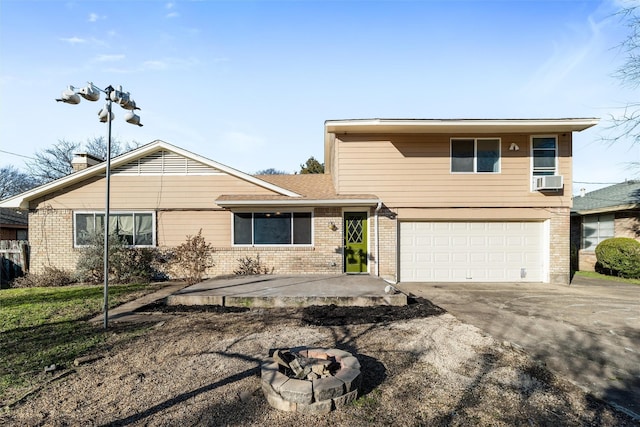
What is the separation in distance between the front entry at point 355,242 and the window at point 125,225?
6.21 metres

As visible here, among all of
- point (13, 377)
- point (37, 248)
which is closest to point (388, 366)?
point (13, 377)

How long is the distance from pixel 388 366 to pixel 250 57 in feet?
30.5

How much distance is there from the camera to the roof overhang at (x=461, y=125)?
31.3 feet

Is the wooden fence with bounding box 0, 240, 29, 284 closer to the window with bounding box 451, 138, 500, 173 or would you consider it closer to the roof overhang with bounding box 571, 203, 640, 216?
the window with bounding box 451, 138, 500, 173

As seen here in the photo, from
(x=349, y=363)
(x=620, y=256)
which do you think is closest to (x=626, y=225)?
(x=620, y=256)

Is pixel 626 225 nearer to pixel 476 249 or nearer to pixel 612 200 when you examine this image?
pixel 612 200

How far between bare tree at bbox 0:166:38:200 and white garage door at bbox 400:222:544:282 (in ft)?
120

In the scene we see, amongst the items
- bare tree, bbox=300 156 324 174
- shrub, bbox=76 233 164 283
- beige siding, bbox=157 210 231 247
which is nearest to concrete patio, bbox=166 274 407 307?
beige siding, bbox=157 210 231 247

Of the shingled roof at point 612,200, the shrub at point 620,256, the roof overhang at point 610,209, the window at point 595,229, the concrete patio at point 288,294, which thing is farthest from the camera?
the window at point 595,229

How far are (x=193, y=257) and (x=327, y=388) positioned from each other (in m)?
8.45

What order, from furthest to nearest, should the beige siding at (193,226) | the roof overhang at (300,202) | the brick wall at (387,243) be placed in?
the beige siding at (193,226), the brick wall at (387,243), the roof overhang at (300,202)

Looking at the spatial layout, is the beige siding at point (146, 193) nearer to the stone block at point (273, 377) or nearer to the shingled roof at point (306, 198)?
the shingled roof at point (306, 198)

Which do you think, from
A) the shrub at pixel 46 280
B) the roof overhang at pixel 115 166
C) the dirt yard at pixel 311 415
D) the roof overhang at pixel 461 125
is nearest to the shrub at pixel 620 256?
the roof overhang at pixel 461 125

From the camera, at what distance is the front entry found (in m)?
10.5
